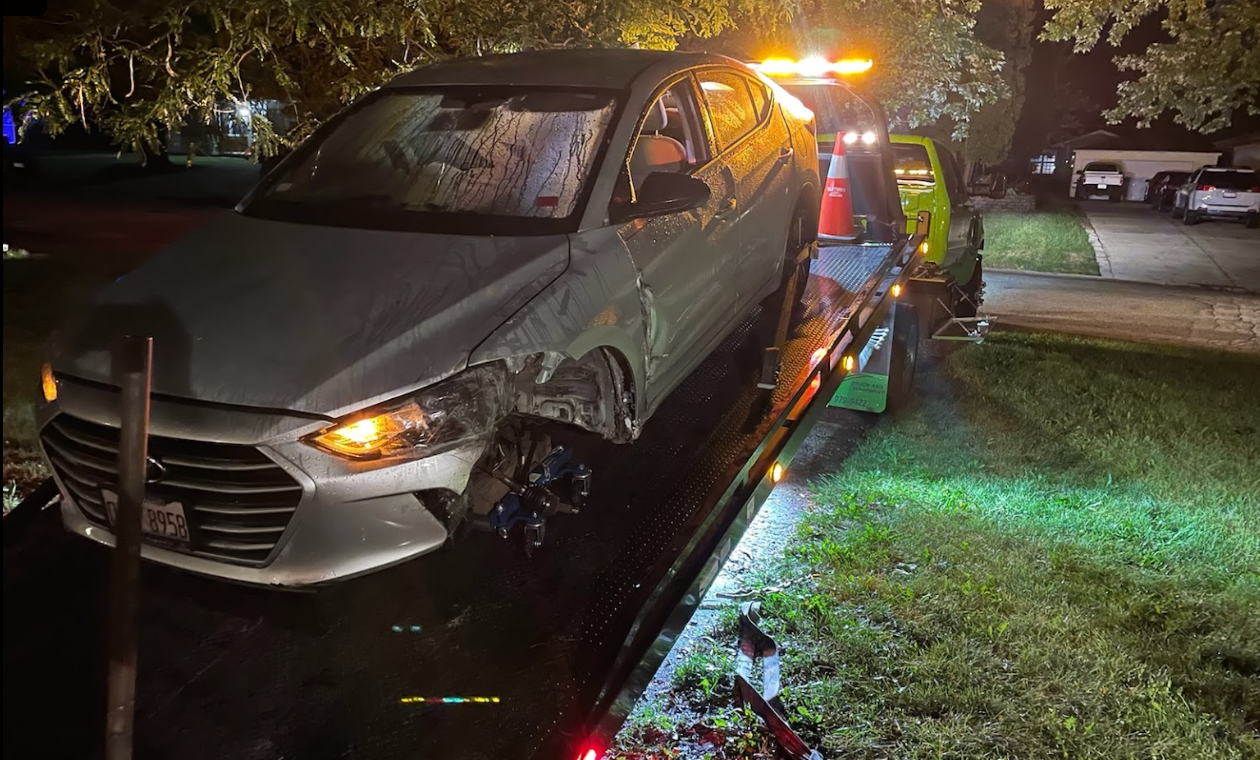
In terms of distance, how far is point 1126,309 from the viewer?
1253cm

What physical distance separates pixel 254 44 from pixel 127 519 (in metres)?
4.97

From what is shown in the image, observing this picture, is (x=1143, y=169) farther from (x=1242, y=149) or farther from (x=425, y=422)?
(x=425, y=422)

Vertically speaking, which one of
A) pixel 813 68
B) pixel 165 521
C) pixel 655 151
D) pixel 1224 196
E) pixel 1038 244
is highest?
pixel 813 68

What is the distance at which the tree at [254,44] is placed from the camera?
5742 mm

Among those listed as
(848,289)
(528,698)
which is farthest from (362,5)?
(528,698)

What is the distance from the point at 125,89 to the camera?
720 cm

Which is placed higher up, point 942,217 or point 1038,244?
point 942,217

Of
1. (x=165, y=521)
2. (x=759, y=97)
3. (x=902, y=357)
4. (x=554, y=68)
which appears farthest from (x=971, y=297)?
(x=165, y=521)

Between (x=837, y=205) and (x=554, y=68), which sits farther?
(x=837, y=205)

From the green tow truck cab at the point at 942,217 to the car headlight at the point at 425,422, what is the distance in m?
5.59

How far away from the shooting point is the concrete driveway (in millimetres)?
15891

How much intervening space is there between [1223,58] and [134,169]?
18.5 meters

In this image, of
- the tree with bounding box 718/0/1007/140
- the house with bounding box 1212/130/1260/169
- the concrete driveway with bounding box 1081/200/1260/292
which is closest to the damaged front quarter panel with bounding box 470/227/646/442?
the tree with bounding box 718/0/1007/140

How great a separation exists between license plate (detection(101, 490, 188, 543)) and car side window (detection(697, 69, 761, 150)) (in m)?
2.84
